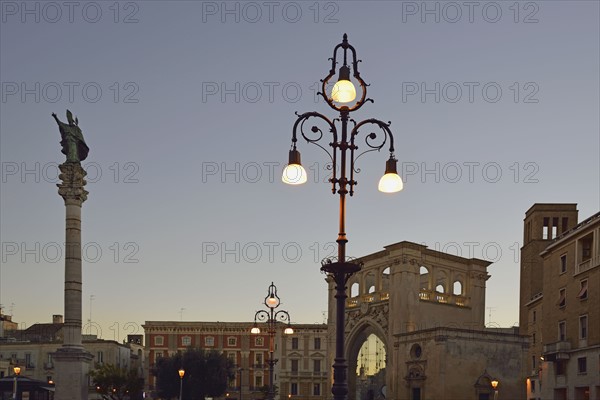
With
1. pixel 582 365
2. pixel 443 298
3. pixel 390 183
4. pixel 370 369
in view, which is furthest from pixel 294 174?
pixel 370 369

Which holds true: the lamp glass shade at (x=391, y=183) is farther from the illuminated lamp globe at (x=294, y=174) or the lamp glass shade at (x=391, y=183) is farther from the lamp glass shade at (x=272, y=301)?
the lamp glass shade at (x=272, y=301)

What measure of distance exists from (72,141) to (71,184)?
2.40 meters

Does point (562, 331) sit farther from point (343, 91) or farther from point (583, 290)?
point (343, 91)

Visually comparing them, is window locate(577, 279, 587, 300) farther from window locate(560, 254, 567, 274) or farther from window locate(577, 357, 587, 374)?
window locate(560, 254, 567, 274)

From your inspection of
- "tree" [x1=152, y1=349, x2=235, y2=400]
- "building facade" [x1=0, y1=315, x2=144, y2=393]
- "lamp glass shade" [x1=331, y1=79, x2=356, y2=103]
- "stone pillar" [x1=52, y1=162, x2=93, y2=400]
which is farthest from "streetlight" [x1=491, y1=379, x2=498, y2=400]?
"lamp glass shade" [x1=331, y1=79, x2=356, y2=103]

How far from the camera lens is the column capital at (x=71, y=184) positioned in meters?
42.8

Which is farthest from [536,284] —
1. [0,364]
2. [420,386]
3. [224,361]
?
[0,364]

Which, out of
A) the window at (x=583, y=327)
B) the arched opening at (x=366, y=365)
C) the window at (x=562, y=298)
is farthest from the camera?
the arched opening at (x=366, y=365)

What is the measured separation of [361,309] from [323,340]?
83.0 feet

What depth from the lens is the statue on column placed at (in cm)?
4350

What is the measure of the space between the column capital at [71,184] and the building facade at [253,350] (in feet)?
156

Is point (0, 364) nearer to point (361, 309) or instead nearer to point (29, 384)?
point (29, 384)

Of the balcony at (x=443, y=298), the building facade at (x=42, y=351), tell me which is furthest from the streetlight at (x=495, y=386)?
the building facade at (x=42, y=351)

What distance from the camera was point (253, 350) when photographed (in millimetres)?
90250
